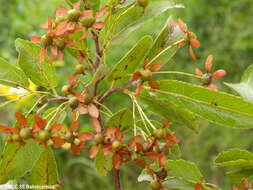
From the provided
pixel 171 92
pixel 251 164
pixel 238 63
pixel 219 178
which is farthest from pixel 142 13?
pixel 238 63

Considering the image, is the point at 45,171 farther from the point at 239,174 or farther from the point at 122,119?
the point at 239,174

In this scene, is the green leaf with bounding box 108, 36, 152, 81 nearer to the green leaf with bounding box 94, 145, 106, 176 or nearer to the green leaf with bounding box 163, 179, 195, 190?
the green leaf with bounding box 94, 145, 106, 176

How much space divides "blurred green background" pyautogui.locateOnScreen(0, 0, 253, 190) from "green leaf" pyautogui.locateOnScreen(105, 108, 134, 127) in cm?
122

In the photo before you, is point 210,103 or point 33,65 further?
point 33,65

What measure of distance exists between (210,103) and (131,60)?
7.8 inches

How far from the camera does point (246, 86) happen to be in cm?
80

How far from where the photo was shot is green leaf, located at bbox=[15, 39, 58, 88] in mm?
791

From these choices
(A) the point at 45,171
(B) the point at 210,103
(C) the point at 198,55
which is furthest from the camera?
(C) the point at 198,55

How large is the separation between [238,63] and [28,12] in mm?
1889

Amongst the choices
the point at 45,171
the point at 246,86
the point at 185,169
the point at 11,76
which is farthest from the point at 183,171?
the point at 11,76

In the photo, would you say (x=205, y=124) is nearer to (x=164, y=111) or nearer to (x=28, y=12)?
(x=28, y=12)

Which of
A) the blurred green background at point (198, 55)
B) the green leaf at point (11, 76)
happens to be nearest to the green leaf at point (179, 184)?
the green leaf at point (11, 76)

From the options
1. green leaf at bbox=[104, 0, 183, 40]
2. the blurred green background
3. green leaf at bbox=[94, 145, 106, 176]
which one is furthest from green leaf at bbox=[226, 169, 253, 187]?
the blurred green background

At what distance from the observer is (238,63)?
293cm
